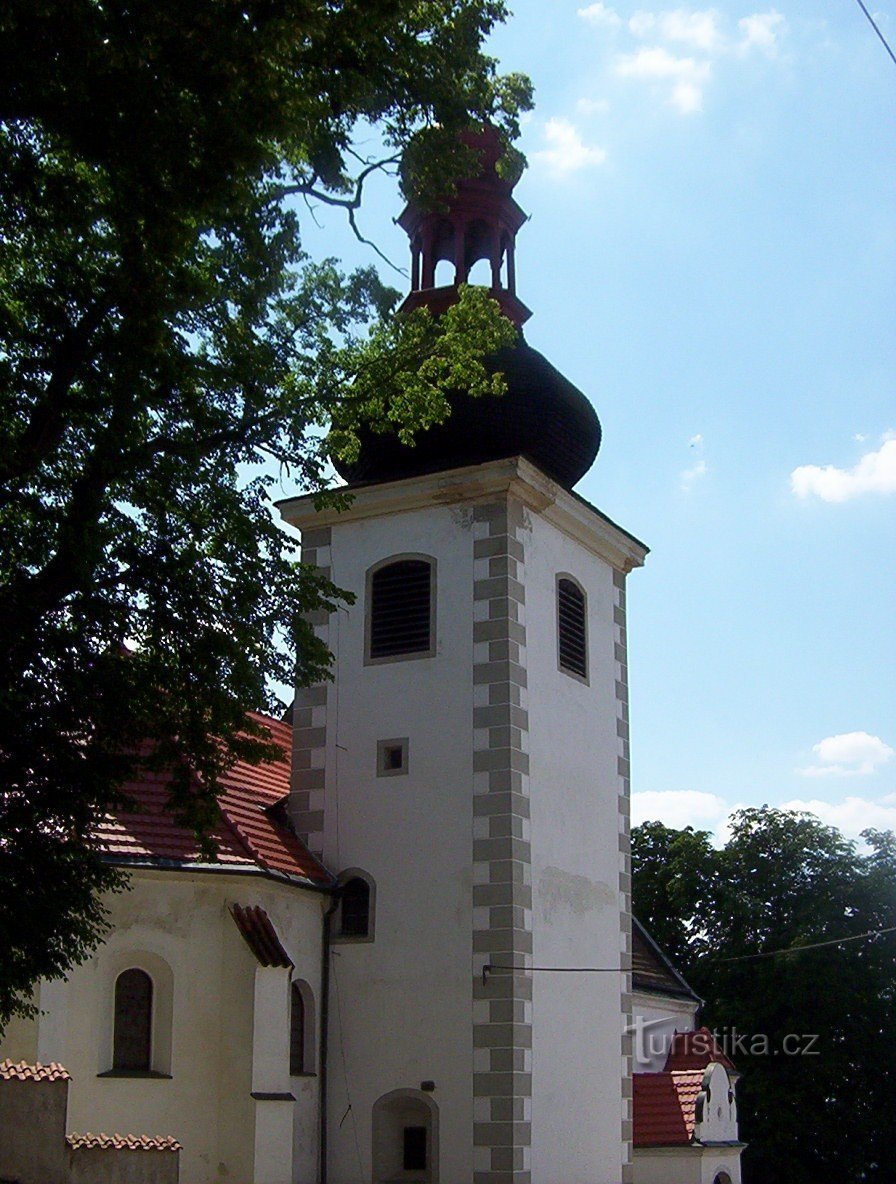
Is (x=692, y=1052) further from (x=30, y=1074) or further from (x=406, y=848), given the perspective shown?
(x=30, y=1074)

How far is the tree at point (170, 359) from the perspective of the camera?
10.6 metres

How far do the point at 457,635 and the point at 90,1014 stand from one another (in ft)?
20.9

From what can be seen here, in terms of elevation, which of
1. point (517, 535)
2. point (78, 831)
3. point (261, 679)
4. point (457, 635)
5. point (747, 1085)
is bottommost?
point (747, 1085)

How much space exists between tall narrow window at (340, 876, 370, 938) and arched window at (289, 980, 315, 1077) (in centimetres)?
91

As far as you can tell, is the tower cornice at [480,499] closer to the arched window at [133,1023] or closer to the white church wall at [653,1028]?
the arched window at [133,1023]

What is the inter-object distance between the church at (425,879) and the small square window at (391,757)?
0.10 feet

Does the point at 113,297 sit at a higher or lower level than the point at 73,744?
higher

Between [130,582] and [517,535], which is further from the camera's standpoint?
[517,535]

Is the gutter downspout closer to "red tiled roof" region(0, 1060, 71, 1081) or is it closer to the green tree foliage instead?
"red tiled roof" region(0, 1060, 71, 1081)

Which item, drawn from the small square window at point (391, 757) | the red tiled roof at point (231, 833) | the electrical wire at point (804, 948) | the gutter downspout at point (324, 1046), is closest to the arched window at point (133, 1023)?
the red tiled roof at point (231, 833)

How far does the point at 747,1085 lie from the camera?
3462 cm

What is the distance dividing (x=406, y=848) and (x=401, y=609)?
312 centimetres

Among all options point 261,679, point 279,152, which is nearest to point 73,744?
point 261,679

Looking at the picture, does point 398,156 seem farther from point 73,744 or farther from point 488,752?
point 488,752
